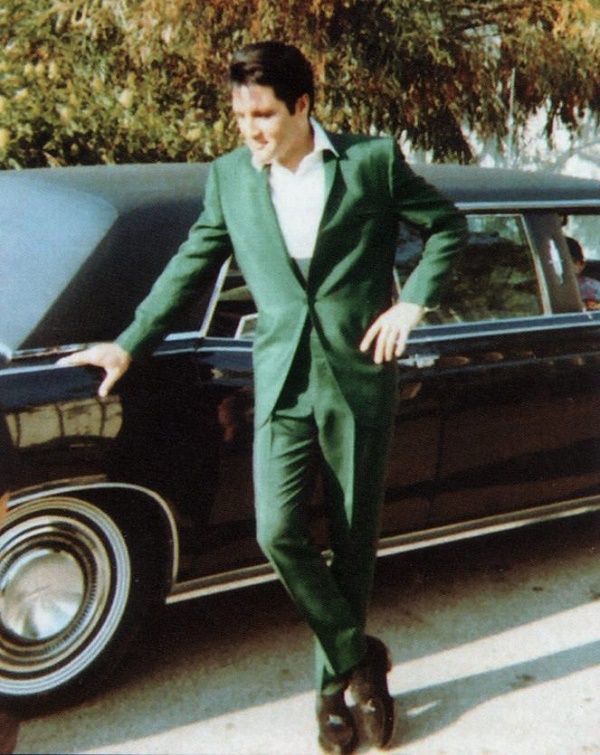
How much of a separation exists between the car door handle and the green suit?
64cm

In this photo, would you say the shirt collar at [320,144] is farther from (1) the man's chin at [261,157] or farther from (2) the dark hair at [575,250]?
(2) the dark hair at [575,250]

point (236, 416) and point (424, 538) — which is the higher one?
point (236, 416)

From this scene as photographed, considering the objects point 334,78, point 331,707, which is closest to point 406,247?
point 331,707

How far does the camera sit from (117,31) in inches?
341

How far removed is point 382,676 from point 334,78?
599 cm

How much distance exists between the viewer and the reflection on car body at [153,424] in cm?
317

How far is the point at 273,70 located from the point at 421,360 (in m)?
1.31

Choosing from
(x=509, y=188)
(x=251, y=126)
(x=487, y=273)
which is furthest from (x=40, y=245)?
(x=509, y=188)

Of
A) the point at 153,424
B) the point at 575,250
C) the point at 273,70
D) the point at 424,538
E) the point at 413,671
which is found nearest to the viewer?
the point at 273,70

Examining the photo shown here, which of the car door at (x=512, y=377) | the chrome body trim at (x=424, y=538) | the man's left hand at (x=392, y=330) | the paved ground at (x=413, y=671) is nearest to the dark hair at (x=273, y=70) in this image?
the man's left hand at (x=392, y=330)

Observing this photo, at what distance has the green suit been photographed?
9.67 feet

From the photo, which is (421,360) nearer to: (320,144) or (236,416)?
(236,416)

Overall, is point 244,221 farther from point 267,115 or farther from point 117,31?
point 117,31

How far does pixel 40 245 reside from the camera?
3.43m
